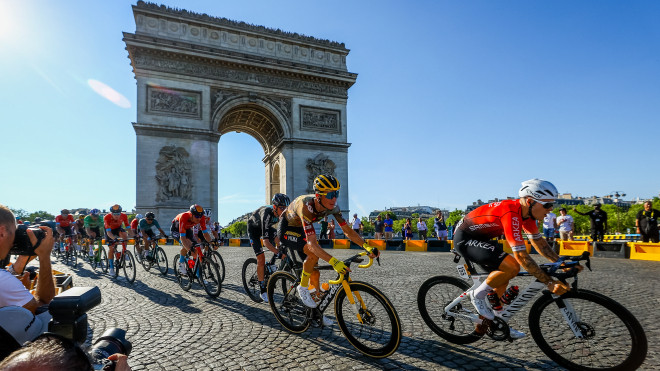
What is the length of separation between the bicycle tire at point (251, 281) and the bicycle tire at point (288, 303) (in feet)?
4.97

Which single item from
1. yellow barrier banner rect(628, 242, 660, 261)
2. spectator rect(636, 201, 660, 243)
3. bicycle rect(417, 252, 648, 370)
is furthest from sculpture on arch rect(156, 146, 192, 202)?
bicycle rect(417, 252, 648, 370)

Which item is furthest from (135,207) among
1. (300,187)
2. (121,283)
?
(121,283)

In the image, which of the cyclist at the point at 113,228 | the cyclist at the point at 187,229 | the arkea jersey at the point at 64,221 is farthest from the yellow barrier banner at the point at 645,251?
the arkea jersey at the point at 64,221

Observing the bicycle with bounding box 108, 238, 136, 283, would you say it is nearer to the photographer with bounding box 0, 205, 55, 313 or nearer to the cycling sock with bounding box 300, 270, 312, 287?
the cycling sock with bounding box 300, 270, 312, 287

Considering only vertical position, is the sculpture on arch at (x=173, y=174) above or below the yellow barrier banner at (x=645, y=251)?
above

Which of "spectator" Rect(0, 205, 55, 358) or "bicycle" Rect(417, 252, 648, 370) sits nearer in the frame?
"spectator" Rect(0, 205, 55, 358)

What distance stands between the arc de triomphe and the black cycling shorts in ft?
70.1

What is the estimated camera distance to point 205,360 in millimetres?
3324

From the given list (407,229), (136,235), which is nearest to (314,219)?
(136,235)

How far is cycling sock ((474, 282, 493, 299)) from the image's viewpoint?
3.28 metres

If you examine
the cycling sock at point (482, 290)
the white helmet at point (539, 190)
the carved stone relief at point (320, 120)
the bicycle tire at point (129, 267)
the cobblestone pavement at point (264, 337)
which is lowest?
the cobblestone pavement at point (264, 337)

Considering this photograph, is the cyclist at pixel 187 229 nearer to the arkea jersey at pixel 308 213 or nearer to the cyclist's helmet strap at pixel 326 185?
the arkea jersey at pixel 308 213

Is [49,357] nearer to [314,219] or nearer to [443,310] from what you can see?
[314,219]

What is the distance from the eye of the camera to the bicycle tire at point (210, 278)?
5.99 metres
